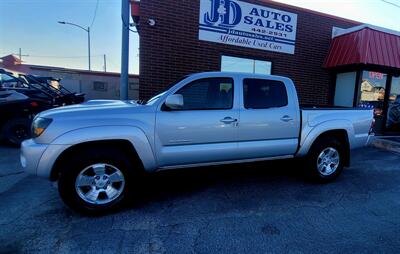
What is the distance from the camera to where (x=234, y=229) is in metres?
3.04

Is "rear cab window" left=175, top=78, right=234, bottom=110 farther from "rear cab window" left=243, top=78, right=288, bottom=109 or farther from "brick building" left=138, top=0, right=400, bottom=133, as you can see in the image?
"brick building" left=138, top=0, right=400, bottom=133

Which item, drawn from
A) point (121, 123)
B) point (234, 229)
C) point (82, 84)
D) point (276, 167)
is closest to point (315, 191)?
point (276, 167)

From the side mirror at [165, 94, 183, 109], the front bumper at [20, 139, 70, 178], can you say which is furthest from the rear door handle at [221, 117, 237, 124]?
the front bumper at [20, 139, 70, 178]

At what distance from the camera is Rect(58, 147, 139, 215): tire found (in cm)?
316

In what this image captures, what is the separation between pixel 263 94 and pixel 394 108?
8.64 meters

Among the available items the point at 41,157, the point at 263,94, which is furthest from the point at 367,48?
the point at 41,157

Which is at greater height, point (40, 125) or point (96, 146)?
point (40, 125)

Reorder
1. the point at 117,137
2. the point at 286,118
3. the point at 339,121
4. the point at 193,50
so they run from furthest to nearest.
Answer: the point at 193,50
the point at 339,121
the point at 286,118
the point at 117,137

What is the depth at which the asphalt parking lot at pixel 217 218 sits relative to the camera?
273 cm

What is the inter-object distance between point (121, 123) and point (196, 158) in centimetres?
114

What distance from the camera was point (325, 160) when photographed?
462 cm

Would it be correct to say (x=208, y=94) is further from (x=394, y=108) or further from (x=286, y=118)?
(x=394, y=108)

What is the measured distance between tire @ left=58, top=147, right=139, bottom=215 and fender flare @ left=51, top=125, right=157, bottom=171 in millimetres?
173

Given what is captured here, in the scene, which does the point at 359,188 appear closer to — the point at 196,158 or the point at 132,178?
the point at 196,158
